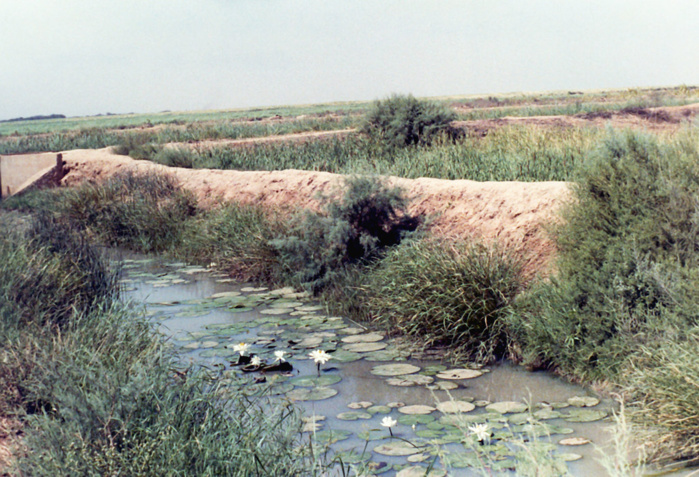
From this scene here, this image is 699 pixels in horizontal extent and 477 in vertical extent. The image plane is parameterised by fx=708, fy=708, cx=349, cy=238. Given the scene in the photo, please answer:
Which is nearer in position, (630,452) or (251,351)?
(630,452)

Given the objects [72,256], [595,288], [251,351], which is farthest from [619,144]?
[72,256]

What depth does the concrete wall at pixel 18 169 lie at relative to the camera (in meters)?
18.3

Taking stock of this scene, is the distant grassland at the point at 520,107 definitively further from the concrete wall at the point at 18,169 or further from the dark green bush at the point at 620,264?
the dark green bush at the point at 620,264

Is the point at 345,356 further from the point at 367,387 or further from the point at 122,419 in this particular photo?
the point at 122,419

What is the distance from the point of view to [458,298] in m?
6.13

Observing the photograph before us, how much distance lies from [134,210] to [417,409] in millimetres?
8524

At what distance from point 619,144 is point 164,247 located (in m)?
7.74

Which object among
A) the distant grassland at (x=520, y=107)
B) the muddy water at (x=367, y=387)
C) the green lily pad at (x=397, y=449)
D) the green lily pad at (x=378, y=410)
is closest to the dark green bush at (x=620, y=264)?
the muddy water at (x=367, y=387)

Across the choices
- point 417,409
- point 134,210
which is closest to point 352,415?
point 417,409

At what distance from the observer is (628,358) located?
4.77 meters

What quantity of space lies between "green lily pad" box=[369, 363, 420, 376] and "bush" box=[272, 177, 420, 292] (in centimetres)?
234

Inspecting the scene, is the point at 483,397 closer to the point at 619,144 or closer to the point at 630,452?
the point at 630,452

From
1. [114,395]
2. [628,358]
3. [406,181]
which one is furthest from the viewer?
[406,181]

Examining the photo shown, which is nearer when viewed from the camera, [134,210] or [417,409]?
[417,409]
